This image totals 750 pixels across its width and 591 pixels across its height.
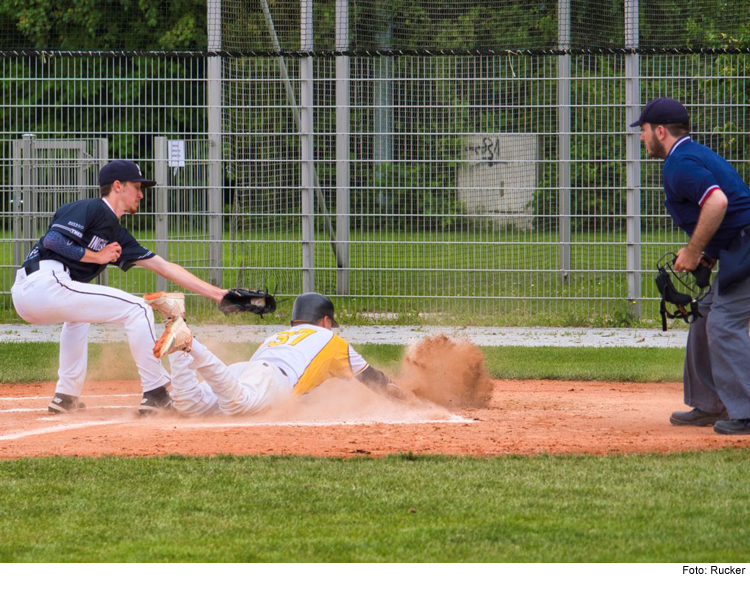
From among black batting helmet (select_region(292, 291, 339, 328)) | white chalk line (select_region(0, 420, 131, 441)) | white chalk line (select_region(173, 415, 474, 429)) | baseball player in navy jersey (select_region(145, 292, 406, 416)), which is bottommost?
white chalk line (select_region(173, 415, 474, 429))

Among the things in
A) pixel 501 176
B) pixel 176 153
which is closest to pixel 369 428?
pixel 501 176

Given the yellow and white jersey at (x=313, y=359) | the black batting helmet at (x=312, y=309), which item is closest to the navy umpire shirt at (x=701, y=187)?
the yellow and white jersey at (x=313, y=359)

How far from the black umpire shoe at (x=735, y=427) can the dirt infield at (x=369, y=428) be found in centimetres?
8

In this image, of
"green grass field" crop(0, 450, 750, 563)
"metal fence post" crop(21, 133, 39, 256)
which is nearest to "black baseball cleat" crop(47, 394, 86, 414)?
"green grass field" crop(0, 450, 750, 563)

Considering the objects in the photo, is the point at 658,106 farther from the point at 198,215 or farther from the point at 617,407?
the point at 198,215

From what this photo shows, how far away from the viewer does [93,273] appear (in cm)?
789

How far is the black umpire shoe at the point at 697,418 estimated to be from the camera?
723 cm

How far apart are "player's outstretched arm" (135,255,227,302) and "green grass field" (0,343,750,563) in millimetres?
1744

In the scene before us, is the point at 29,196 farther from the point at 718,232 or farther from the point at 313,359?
the point at 718,232

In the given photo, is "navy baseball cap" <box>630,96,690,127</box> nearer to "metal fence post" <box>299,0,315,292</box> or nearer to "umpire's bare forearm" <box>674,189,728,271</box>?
"umpire's bare forearm" <box>674,189,728,271</box>

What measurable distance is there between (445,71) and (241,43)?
8.81 ft

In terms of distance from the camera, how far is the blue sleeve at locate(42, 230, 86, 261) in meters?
7.46

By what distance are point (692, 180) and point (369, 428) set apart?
8.36 feet

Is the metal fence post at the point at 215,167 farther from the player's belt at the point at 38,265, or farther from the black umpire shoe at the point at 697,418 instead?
the black umpire shoe at the point at 697,418
